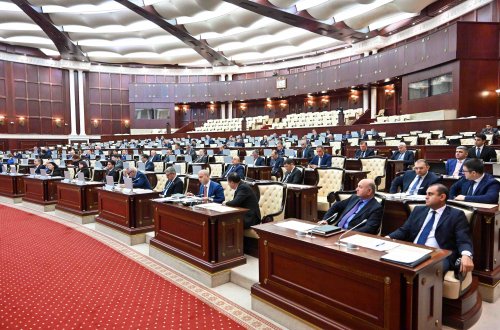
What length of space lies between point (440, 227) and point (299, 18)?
16620 mm

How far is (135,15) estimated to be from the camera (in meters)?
20.7

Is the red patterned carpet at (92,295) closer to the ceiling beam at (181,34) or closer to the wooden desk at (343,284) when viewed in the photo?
the wooden desk at (343,284)

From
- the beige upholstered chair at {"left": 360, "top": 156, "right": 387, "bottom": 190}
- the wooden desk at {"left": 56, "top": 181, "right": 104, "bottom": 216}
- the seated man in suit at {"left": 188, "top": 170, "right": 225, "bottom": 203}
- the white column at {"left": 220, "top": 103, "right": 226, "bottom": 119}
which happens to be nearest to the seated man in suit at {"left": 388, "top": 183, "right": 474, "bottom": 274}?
the seated man in suit at {"left": 188, "top": 170, "right": 225, "bottom": 203}

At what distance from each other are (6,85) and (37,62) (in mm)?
2321

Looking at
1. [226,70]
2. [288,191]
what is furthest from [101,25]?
[288,191]

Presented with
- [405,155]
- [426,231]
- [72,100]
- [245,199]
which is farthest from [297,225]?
[72,100]

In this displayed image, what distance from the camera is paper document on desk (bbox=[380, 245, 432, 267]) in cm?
214

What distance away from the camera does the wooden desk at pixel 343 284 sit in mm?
2170

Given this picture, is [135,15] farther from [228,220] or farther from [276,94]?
[228,220]

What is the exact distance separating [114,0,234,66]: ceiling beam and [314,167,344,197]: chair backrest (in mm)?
15523

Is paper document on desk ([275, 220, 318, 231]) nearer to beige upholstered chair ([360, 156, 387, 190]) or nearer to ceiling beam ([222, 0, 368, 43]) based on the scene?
beige upholstered chair ([360, 156, 387, 190])

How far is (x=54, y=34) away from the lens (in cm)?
2083

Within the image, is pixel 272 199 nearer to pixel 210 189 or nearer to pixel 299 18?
pixel 210 189

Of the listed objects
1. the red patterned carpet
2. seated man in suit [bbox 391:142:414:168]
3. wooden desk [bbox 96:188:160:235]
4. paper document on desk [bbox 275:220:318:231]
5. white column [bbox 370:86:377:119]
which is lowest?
the red patterned carpet
